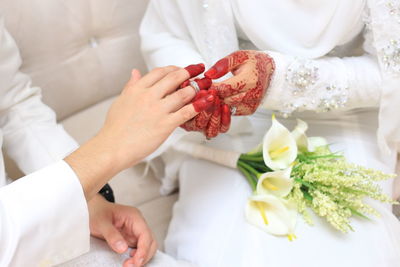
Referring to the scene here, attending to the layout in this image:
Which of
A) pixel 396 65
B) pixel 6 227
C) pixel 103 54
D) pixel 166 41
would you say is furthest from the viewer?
pixel 103 54

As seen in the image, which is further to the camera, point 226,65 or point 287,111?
point 287,111

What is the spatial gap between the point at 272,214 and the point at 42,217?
1.48ft

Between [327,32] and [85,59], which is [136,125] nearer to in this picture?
[327,32]

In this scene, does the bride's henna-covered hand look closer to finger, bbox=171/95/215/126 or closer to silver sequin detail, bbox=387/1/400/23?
finger, bbox=171/95/215/126

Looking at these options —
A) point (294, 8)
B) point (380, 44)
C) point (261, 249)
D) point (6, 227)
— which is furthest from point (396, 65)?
point (6, 227)

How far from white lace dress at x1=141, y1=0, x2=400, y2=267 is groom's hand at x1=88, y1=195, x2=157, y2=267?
13 centimetres

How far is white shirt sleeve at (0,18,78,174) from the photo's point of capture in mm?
955

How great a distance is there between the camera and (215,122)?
0.83 meters

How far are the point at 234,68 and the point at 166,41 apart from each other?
29 cm

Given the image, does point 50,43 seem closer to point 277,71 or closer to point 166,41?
point 166,41

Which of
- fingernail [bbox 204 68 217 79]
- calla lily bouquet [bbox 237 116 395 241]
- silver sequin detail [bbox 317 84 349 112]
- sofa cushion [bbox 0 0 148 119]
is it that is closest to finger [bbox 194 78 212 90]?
fingernail [bbox 204 68 217 79]

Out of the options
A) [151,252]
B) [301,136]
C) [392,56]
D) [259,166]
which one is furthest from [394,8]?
[151,252]

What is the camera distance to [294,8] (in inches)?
35.7

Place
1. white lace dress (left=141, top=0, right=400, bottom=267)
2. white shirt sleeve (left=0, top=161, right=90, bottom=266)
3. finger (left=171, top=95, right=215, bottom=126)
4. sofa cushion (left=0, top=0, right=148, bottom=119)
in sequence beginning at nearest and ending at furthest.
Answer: white shirt sleeve (left=0, top=161, right=90, bottom=266) < finger (left=171, top=95, right=215, bottom=126) < white lace dress (left=141, top=0, right=400, bottom=267) < sofa cushion (left=0, top=0, right=148, bottom=119)
